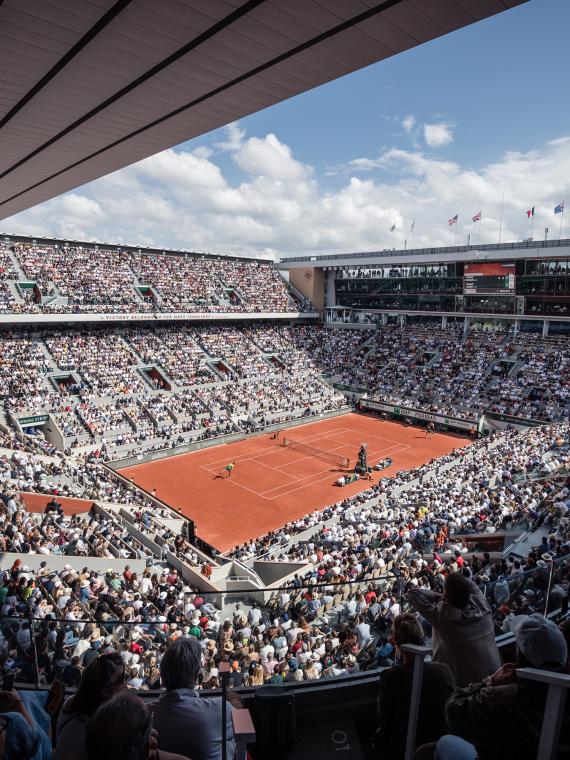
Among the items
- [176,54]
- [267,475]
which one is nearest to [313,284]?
[267,475]

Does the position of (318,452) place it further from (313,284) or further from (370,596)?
Answer: (313,284)

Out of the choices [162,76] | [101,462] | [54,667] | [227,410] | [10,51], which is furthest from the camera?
[227,410]

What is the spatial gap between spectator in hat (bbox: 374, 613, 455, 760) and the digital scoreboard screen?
4492 centimetres

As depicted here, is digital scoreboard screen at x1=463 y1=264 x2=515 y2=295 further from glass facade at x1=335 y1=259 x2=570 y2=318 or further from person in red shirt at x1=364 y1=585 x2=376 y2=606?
person in red shirt at x1=364 y1=585 x2=376 y2=606

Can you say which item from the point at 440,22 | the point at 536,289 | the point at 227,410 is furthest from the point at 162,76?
the point at 536,289

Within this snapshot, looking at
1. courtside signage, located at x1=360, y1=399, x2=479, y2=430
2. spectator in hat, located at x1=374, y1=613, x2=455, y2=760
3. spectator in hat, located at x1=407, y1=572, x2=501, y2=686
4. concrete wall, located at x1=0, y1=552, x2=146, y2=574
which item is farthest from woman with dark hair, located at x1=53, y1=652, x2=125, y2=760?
courtside signage, located at x1=360, y1=399, x2=479, y2=430

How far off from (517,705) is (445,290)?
160ft

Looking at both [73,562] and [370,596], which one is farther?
[73,562]

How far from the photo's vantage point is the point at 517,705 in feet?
7.19

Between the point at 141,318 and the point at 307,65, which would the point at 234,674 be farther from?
the point at 141,318

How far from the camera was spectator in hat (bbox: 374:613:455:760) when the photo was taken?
9.64 ft

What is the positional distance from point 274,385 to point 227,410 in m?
6.55

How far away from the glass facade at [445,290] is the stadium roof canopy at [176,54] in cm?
4074

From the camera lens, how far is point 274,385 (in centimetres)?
4216
